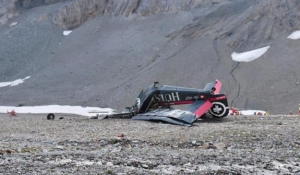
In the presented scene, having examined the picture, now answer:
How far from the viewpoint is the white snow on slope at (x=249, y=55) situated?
4832 cm

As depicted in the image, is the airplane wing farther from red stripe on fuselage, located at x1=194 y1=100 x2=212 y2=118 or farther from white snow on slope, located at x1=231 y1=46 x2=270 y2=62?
white snow on slope, located at x1=231 y1=46 x2=270 y2=62

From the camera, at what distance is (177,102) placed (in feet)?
69.0

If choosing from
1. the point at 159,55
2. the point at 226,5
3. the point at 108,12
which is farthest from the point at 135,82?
the point at 108,12

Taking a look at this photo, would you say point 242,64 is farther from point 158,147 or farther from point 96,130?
point 158,147

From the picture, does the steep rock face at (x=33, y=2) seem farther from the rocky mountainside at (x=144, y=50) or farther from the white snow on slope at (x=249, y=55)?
the white snow on slope at (x=249, y=55)

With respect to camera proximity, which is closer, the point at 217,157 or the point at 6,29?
the point at 217,157

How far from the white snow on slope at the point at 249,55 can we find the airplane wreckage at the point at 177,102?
28529 millimetres

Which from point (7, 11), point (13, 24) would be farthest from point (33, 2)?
point (13, 24)

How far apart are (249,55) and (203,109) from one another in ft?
104

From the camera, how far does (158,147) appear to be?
11.1 meters

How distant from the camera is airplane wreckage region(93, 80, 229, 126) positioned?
1788 centimetres

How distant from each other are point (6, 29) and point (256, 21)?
38.8 meters

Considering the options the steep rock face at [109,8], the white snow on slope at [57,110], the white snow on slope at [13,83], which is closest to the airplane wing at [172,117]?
the white snow on slope at [57,110]

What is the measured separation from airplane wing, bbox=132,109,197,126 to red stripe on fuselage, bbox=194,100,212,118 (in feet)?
4.01
